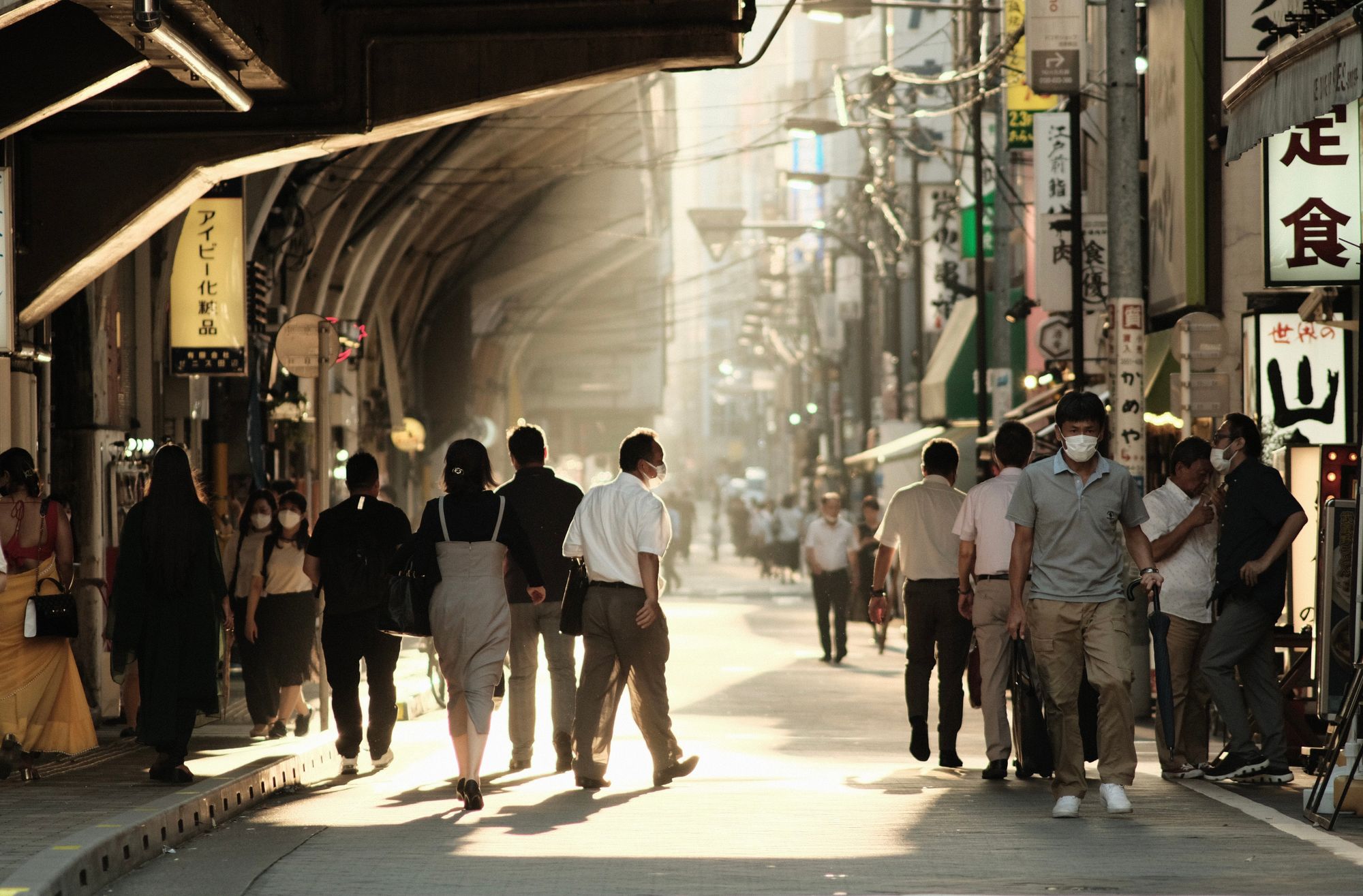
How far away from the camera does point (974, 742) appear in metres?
14.3

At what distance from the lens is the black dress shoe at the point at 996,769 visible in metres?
11.2

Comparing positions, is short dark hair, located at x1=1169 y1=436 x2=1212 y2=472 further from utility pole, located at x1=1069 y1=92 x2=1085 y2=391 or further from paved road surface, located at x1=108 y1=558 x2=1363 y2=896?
utility pole, located at x1=1069 y1=92 x2=1085 y2=391

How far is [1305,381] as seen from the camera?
16.9m

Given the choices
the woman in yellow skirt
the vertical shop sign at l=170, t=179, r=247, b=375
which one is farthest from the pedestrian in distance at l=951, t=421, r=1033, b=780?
the vertical shop sign at l=170, t=179, r=247, b=375

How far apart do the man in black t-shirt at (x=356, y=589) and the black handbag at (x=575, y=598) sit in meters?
1.00

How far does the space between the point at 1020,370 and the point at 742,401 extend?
13356 centimetres

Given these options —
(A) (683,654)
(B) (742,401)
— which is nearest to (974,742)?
(A) (683,654)

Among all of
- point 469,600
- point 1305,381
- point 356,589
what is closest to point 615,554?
point 469,600

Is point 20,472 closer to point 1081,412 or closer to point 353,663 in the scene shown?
point 353,663

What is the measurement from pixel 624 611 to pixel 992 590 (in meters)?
2.03

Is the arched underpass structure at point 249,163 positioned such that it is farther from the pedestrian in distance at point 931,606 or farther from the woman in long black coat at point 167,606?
the pedestrian in distance at point 931,606

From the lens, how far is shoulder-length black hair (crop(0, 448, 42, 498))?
11.2m

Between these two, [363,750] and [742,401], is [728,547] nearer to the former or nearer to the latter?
[363,750]

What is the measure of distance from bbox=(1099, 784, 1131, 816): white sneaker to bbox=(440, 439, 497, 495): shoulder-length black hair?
3330 mm
